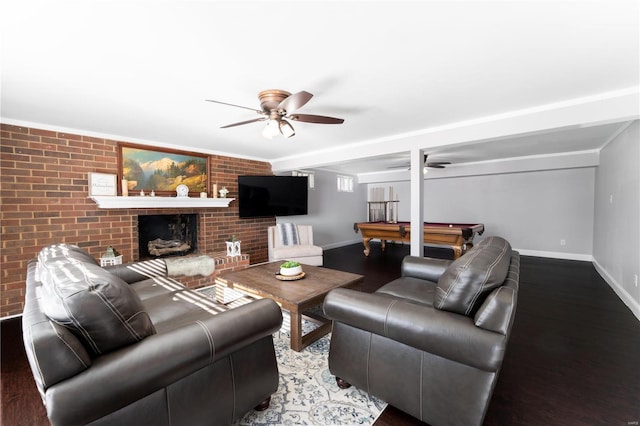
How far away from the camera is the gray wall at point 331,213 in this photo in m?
6.77

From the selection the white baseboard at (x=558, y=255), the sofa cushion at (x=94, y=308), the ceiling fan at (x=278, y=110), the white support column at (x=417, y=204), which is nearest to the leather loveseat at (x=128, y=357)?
the sofa cushion at (x=94, y=308)

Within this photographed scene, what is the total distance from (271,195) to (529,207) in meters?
5.86

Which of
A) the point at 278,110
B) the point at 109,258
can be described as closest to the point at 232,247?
the point at 109,258

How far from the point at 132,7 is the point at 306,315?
2734 mm

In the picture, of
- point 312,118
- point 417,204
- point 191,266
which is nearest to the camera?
point 312,118

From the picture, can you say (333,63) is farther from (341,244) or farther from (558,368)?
(341,244)

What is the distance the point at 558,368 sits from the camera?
6.43 feet

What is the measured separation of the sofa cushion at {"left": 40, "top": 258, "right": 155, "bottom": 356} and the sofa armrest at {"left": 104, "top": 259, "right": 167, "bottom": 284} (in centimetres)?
143

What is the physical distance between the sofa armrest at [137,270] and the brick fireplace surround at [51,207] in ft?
3.91

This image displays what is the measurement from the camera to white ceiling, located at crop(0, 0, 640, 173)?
4.57 ft

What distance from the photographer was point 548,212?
230 inches

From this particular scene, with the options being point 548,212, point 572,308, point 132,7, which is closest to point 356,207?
point 548,212

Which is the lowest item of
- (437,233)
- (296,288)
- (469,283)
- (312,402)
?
(312,402)

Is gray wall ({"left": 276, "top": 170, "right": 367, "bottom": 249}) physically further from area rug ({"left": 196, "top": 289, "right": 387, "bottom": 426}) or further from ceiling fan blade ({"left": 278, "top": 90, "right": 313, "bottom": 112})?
area rug ({"left": 196, "top": 289, "right": 387, "bottom": 426})
